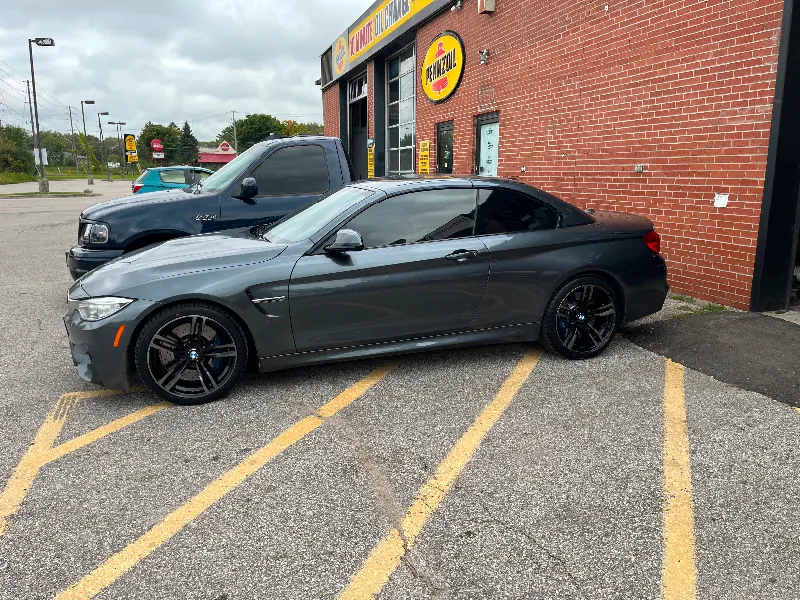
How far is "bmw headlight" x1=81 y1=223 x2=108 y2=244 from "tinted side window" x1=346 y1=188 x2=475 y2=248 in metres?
3.09

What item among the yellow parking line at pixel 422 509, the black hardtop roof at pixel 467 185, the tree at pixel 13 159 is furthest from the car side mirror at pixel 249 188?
the tree at pixel 13 159

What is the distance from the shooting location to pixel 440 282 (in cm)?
444

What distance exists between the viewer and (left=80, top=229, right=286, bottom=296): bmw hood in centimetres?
398

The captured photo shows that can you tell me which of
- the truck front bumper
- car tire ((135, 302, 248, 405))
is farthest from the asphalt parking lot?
the truck front bumper

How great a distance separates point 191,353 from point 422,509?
1.97 meters

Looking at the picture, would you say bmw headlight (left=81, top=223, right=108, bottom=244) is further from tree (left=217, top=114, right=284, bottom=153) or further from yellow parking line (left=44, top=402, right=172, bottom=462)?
tree (left=217, top=114, right=284, bottom=153)

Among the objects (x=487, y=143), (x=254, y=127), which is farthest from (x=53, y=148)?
(x=487, y=143)

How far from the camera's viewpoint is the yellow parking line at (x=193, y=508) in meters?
2.37

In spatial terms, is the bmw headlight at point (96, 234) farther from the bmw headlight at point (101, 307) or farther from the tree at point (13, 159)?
the tree at point (13, 159)

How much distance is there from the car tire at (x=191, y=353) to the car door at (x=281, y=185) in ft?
8.70

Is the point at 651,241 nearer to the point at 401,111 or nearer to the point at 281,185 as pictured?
the point at 281,185

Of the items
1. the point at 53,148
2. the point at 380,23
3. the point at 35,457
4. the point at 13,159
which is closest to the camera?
the point at 35,457

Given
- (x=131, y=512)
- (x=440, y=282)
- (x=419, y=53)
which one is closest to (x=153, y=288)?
(x=131, y=512)

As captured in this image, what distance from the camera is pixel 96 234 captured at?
20.1ft
